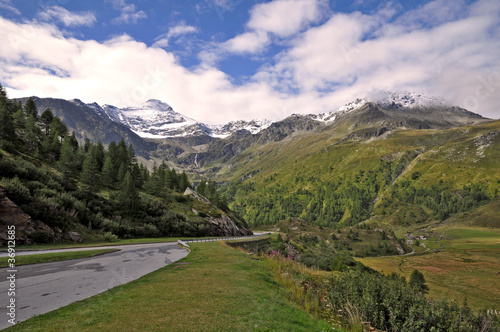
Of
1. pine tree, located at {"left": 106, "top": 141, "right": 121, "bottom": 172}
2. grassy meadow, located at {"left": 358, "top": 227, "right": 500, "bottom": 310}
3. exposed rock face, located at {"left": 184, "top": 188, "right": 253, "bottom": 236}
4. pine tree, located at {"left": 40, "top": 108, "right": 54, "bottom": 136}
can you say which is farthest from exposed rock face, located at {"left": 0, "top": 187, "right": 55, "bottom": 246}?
pine tree, located at {"left": 40, "top": 108, "right": 54, "bottom": 136}

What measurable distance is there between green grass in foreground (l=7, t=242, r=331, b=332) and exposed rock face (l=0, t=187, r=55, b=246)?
2139 cm

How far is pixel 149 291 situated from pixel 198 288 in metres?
2.35

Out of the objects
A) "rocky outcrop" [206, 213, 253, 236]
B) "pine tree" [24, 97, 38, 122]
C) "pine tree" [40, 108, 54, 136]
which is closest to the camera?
"rocky outcrop" [206, 213, 253, 236]

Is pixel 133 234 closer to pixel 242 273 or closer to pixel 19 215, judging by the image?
pixel 19 215

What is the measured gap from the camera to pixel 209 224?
245 ft

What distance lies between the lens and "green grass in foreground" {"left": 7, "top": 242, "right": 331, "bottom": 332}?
303 inches

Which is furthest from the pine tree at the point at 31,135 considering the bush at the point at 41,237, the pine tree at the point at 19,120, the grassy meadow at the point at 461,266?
the grassy meadow at the point at 461,266

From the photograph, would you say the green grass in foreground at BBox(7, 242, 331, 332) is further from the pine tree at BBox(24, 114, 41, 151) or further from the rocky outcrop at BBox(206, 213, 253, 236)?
the pine tree at BBox(24, 114, 41, 151)

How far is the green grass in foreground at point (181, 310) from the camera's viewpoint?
303 inches

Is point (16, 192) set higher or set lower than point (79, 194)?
higher

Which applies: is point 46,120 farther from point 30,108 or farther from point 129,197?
point 129,197

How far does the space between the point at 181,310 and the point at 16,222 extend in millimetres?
27861

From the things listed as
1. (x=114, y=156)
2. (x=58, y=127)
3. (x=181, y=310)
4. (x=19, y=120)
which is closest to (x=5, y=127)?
(x=19, y=120)

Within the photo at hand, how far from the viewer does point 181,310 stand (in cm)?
915
